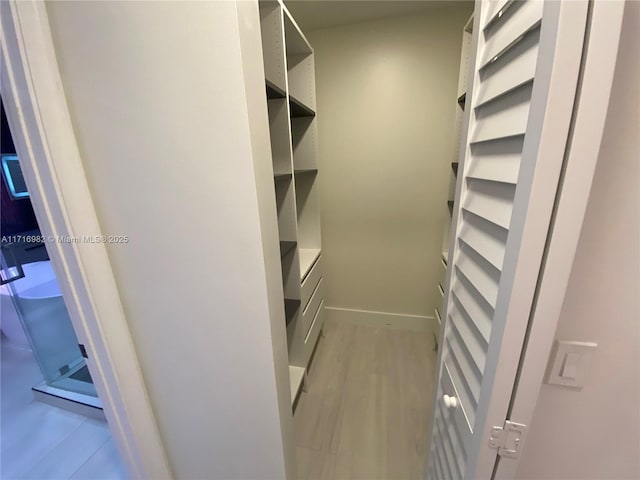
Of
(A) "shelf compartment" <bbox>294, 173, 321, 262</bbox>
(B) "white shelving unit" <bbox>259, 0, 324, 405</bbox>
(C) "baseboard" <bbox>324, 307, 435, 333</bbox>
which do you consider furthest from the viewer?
(C) "baseboard" <bbox>324, 307, 435, 333</bbox>

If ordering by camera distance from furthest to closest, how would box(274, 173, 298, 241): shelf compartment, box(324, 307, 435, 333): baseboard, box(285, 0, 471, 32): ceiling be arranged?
box(324, 307, 435, 333): baseboard, box(285, 0, 471, 32): ceiling, box(274, 173, 298, 241): shelf compartment

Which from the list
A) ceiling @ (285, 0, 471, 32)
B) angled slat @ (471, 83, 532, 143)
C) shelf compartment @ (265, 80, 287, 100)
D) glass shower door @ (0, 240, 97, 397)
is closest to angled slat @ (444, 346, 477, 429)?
angled slat @ (471, 83, 532, 143)

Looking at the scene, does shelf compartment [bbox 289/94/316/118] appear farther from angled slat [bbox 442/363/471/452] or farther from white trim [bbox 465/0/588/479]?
angled slat [bbox 442/363/471/452]

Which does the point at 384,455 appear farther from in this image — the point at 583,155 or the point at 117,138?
the point at 117,138

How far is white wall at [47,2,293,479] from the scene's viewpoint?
678 millimetres

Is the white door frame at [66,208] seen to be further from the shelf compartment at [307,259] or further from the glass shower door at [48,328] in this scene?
the glass shower door at [48,328]

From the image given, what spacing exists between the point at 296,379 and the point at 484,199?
166 centimetres

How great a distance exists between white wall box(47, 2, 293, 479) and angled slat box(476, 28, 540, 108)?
0.59 m

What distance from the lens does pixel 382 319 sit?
8.68 feet

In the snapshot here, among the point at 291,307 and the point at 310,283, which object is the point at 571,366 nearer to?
the point at 291,307

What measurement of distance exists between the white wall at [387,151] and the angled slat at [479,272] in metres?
1.51

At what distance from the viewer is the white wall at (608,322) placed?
448 millimetres

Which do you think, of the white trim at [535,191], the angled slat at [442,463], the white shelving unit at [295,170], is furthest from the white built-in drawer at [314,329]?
the white trim at [535,191]

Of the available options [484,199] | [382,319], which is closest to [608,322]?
[484,199]
